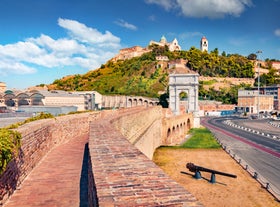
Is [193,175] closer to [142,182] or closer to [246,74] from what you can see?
[142,182]

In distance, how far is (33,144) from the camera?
1080 centimetres

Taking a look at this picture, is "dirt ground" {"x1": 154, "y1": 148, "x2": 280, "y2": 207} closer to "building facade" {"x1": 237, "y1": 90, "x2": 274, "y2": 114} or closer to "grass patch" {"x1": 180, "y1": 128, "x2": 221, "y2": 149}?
"grass patch" {"x1": 180, "y1": 128, "x2": 221, "y2": 149}

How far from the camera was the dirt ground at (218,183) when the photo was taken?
731 inches

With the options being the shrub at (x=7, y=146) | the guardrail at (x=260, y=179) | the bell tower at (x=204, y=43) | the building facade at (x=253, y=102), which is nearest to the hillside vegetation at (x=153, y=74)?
the building facade at (x=253, y=102)

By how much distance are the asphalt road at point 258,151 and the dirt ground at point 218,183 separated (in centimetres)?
159

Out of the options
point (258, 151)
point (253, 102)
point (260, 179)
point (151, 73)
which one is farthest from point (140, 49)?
point (260, 179)

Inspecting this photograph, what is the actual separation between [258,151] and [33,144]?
31959 mm

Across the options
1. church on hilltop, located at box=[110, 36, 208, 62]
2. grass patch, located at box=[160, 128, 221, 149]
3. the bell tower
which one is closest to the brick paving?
grass patch, located at box=[160, 128, 221, 149]

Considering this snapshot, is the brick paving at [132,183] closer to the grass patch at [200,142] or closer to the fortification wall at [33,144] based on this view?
the fortification wall at [33,144]

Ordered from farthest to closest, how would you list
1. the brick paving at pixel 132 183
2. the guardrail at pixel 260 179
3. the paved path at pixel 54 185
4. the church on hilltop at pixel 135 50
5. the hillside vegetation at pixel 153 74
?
1. the church on hilltop at pixel 135 50
2. the hillside vegetation at pixel 153 74
3. the guardrail at pixel 260 179
4. the paved path at pixel 54 185
5. the brick paving at pixel 132 183

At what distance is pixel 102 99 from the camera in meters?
69.4

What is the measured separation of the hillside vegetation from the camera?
103m

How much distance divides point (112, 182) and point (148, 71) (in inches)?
4432

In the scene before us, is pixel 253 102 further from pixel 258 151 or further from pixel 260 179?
pixel 260 179
